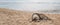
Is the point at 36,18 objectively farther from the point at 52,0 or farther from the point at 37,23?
the point at 52,0

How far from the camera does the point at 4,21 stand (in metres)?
1.12

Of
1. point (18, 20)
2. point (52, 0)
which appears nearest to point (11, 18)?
point (18, 20)

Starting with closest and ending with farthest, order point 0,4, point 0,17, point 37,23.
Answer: point 37,23 → point 0,17 → point 0,4

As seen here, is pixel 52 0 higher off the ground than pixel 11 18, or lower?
A: higher

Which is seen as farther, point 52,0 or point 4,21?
point 52,0

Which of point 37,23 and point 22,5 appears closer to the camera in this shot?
point 37,23

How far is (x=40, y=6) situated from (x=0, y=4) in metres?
0.52

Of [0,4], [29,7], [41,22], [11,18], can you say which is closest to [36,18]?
[41,22]

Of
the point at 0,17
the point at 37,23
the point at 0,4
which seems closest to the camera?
the point at 37,23

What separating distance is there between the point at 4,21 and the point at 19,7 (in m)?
0.65

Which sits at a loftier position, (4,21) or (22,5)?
(22,5)

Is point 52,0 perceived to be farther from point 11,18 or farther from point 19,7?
point 11,18

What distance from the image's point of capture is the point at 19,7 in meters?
1.75

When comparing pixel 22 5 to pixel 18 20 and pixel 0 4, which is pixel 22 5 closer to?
pixel 0 4
